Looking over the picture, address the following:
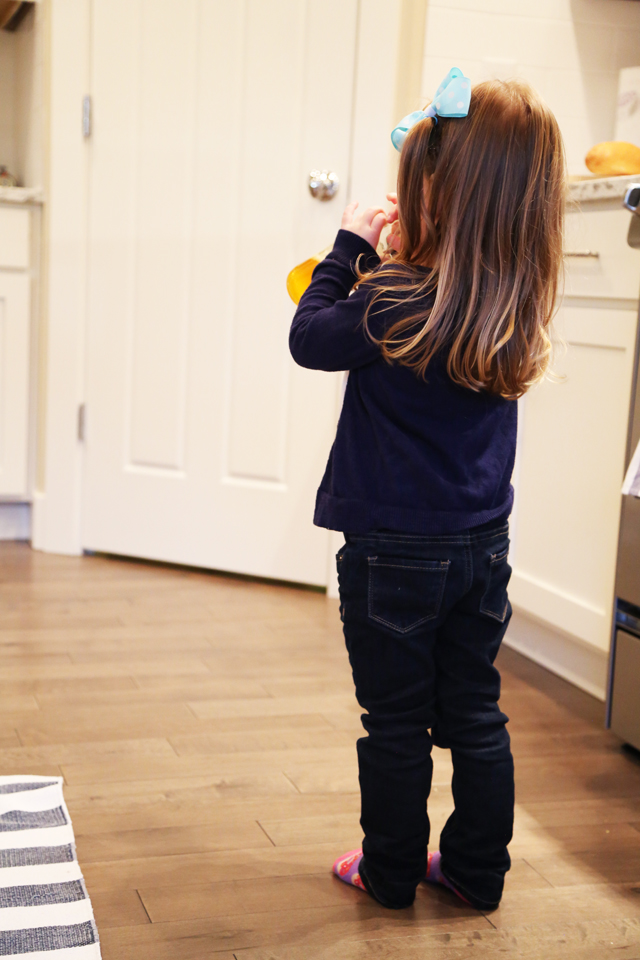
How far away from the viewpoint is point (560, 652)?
2045mm

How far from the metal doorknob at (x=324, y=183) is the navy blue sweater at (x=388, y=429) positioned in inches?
52.8

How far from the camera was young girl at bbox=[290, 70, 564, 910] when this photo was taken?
1.05 m

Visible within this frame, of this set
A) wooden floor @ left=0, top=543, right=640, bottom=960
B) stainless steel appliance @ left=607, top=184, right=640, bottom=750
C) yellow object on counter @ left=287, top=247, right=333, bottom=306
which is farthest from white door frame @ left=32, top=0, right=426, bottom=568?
yellow object on counter @ left=287, top=247, right=333, bottom=306

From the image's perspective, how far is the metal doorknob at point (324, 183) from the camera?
95.0 inches

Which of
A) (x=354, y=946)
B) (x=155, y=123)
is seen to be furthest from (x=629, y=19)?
(x=354, y=946)

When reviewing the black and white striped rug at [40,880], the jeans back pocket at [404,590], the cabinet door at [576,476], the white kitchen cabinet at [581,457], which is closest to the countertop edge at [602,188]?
the white kitchen cabinet at [581,457]

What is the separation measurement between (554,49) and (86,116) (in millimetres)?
1148

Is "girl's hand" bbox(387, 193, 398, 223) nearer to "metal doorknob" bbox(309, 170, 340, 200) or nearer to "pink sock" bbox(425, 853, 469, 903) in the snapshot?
"pink sock" bbox(425, 853, 469, 903)

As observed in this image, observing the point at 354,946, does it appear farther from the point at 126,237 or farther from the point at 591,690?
the point at 126,237

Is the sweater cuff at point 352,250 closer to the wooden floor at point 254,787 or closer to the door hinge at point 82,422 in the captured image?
the wooden floor at point 254,787

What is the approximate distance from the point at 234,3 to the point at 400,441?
1739 millimetres

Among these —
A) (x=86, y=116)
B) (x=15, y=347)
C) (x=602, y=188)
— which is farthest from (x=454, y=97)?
(x=15, y=347)

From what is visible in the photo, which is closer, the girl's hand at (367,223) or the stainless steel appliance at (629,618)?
the girl's hand at (367,223)

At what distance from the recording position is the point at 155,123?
8.28ft
